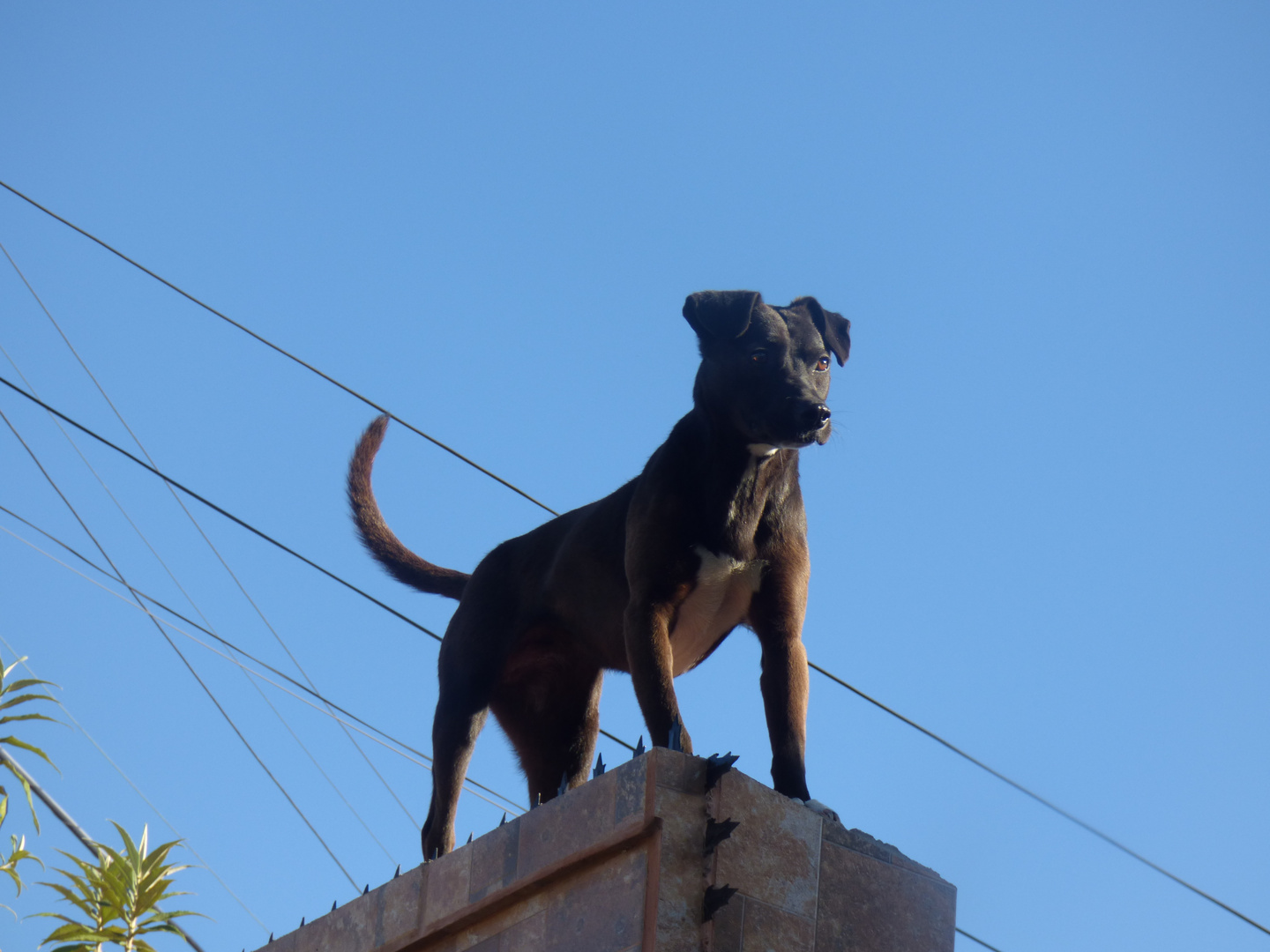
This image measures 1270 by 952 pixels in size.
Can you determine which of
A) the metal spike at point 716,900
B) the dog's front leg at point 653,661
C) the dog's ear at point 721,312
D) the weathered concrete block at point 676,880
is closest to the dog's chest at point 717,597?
the dog's front leg at point 653,661

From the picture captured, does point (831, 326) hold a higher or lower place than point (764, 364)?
higher

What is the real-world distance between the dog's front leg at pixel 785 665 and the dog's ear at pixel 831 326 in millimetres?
890

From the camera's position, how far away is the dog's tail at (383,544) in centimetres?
714

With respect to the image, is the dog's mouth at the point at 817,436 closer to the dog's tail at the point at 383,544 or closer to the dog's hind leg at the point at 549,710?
the dog's hind leg at the point at 549,710

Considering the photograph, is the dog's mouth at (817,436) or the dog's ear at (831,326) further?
the dog's ear at (831,326)

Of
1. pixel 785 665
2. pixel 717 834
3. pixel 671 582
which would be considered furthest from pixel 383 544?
pixel 717 834

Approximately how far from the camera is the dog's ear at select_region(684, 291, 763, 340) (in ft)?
18.5

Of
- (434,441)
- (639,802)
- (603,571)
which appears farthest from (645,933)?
(434,441)

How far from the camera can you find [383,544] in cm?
726

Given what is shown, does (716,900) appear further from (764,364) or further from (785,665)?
(764,364)

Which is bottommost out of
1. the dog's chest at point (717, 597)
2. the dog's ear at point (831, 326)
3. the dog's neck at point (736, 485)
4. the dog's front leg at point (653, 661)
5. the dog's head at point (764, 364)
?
the dog's front leg at point (653, 661)

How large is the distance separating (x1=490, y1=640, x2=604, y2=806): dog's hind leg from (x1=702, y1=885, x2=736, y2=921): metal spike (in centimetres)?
244

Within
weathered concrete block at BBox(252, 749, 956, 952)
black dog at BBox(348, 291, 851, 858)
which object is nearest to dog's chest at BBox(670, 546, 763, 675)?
black dog at BBox(348, 291, 851, 858)

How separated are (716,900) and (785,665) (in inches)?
58.4
